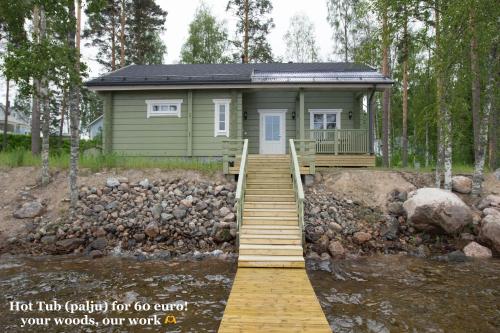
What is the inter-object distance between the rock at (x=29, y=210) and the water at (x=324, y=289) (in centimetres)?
184

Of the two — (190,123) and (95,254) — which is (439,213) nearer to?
(95,254)

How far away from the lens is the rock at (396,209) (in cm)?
1031

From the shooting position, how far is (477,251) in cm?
910

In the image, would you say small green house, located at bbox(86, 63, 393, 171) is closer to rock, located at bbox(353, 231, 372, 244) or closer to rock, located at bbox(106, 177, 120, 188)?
rock, located at bbox(106, 177, 120, 188)

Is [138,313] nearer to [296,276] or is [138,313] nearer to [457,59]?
[296,276]

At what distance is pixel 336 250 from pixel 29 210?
8.79m

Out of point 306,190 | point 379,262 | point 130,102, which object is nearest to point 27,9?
point 130,102

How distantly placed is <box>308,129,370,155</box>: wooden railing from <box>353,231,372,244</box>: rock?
13.8 feet

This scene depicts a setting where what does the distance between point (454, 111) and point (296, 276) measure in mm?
7631

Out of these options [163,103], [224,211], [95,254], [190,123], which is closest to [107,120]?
[163,103]

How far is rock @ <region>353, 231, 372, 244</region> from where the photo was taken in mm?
9461

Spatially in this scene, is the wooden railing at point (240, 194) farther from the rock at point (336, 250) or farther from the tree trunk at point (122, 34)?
the tree trunk at point (122, 34)

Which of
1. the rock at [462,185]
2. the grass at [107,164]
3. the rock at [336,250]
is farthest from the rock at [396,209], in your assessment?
the grass at [107,164]

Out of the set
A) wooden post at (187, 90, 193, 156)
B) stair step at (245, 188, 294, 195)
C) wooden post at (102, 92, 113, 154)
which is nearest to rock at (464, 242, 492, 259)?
stair step at (245, 188, 294, 195)
